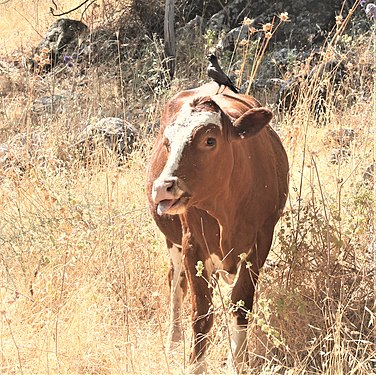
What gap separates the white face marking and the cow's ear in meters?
0.10

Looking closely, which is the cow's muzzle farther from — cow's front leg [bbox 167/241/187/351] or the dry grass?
cow's front leg [bbox 167/241/187/351]

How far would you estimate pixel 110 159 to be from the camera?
19.0 feet

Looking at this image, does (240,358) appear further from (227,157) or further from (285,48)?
(285,48)

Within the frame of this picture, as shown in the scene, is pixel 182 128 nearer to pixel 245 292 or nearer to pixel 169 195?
pixel 169 195

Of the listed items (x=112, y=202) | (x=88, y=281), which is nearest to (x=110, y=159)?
(x=112, y=202)

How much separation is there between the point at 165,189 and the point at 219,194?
426 millimetres

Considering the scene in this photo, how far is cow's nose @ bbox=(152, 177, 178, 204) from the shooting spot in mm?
3105

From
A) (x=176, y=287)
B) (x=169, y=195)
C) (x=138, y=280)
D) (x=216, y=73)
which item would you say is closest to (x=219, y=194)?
(x=169, y=195)

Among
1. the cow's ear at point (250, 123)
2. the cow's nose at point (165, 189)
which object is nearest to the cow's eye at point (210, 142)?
the cow's ear at point (250, 123)

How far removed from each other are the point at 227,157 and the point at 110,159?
249cm

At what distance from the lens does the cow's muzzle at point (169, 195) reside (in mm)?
3109

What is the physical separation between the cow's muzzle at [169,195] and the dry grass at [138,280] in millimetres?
364

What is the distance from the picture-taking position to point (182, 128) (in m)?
3.27

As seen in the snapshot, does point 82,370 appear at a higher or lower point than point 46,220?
lower
